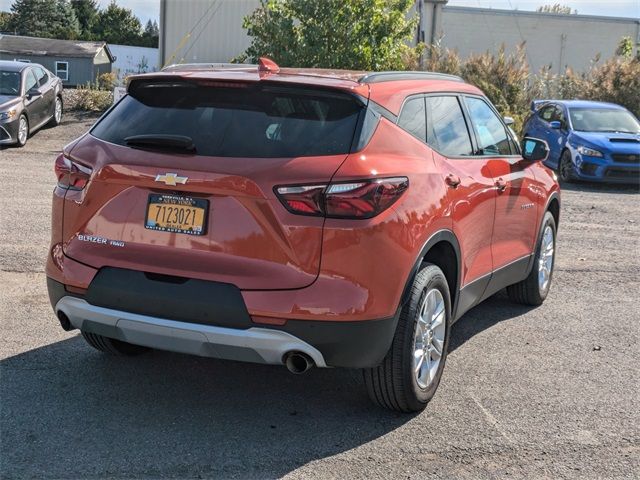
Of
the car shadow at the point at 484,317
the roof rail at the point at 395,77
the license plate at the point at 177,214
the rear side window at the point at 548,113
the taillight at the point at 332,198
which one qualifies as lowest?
the car shadow at the point at 484,317

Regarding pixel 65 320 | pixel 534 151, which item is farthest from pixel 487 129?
pixel 65 320

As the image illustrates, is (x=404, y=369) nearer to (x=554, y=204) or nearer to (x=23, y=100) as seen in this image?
Answer: (x=554, y=204)

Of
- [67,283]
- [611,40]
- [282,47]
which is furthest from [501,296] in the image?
[611,40]

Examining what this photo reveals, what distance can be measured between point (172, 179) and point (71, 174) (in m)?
0.70

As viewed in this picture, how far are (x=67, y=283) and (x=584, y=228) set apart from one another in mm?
8520

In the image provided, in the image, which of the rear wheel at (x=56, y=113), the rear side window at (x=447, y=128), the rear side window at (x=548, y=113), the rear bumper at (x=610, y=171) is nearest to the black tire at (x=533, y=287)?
the rear side window at (x=447, y=128)

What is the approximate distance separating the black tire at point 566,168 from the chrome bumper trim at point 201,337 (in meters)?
13.3

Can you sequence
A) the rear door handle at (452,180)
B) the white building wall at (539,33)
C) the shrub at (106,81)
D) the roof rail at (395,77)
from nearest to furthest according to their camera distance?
the roof rail at (395,77)
the rear door handle at (452,180)
the shrub at (106,81)
the white building wall at (539,33)

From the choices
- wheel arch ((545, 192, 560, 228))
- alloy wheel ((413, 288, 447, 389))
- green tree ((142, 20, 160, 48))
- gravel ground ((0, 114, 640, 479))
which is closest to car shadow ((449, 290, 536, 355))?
gravel ground ((0, 114, 640, 479))

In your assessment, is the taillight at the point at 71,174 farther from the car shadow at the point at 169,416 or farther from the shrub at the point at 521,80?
the shrub at the point at 521,80

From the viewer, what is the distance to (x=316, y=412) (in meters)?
4.58

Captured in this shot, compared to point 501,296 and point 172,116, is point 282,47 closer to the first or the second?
point 501,296

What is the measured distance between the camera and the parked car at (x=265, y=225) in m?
3.96

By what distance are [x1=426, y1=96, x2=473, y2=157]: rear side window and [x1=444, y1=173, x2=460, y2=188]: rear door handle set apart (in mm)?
172
